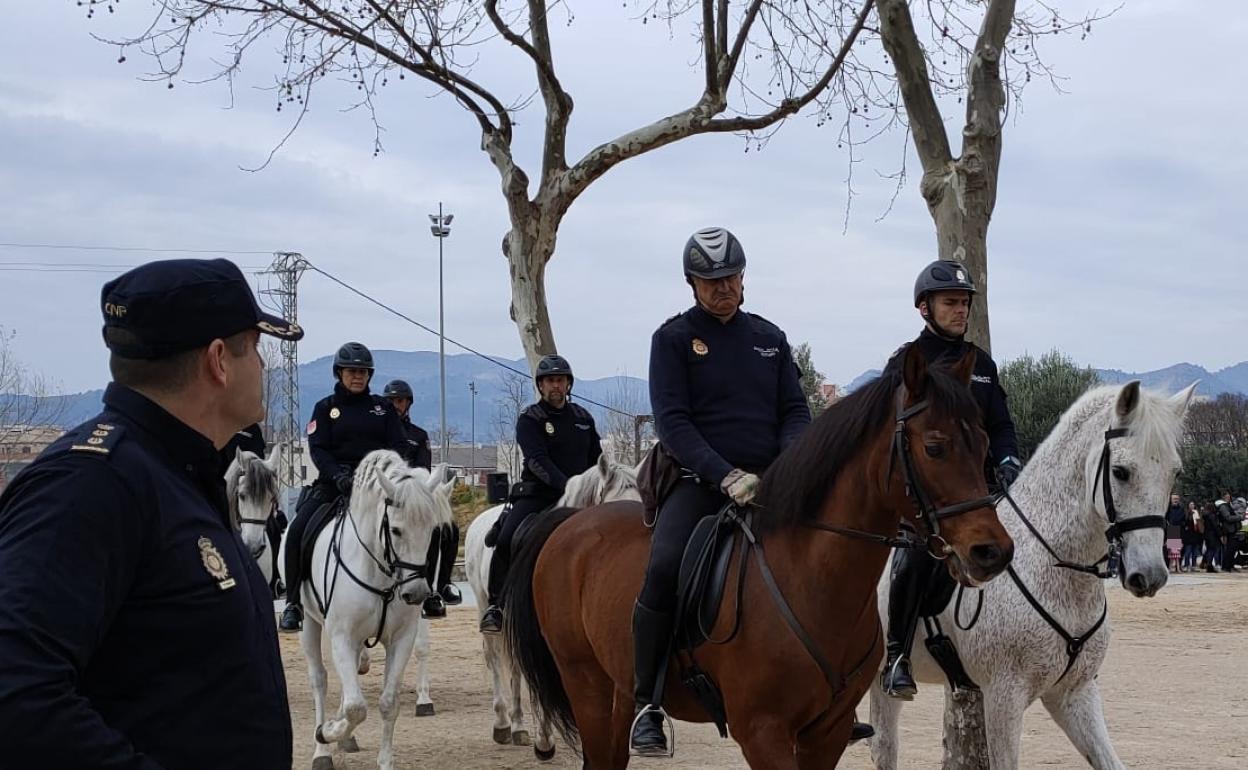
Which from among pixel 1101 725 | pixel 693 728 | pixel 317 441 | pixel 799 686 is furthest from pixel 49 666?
pixel 693 728

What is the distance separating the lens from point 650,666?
572 centimetres

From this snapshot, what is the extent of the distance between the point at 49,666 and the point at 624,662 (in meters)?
4.42

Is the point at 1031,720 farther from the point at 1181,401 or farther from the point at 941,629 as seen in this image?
the point at 1181,401

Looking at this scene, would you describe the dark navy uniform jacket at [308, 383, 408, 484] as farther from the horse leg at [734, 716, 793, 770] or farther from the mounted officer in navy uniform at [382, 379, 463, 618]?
the horse leg at [734, 716, 793, 770]

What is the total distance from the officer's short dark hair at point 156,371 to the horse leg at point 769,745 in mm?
3397

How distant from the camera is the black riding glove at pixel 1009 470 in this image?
6.98 m

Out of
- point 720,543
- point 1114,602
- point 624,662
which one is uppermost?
point 720,543

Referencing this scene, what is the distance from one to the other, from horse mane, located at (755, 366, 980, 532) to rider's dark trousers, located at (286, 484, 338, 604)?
5.92 m

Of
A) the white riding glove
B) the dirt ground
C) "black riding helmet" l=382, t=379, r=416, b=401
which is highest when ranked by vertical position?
"black riding helmet" l=382, t=379, r=416, b=401

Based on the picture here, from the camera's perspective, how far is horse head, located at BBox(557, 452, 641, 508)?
9.91 meters

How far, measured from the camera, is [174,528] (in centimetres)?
224

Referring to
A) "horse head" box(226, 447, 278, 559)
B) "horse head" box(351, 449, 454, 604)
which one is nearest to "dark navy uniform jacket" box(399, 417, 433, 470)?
"horse head" box(351, 449, 454, 604)

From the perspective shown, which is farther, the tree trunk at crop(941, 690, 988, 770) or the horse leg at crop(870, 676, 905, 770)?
the tree trunk at crop(941, 690, 988, 770)

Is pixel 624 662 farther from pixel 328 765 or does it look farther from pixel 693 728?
pixel 693 728
